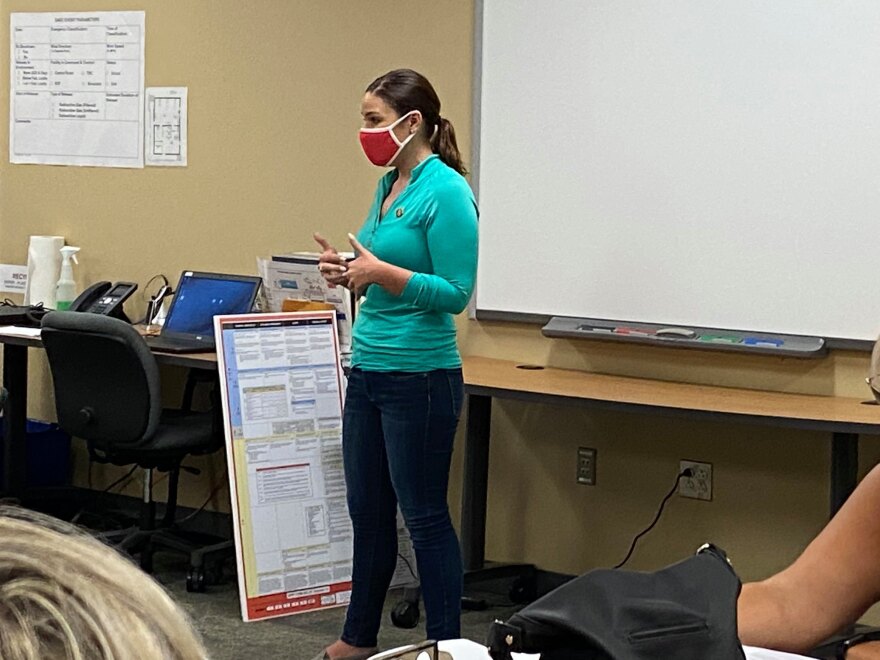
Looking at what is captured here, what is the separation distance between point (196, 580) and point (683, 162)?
2012 mm

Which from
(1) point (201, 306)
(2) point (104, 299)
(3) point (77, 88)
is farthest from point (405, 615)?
(3) point (77, 88)

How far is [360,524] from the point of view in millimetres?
3217

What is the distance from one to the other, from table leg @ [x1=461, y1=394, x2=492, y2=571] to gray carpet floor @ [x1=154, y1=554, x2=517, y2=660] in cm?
16

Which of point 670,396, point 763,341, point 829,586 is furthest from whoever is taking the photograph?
point 763,341

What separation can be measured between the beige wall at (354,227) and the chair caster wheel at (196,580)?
75 centimetres

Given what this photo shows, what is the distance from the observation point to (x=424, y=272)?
3.04 m

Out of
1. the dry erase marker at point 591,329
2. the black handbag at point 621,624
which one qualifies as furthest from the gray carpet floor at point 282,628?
the black handbag at point 621,624

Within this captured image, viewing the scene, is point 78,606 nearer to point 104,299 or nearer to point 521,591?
point 521,591

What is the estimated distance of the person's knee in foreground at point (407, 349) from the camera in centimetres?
297

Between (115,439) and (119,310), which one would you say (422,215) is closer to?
(115,439)

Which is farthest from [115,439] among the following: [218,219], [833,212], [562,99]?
[833,212]

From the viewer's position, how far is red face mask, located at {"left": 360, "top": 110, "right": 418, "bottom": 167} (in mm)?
3092

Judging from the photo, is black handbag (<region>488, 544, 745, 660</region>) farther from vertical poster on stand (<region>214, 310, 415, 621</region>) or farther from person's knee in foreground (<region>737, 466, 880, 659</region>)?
vertical poster on stand (<region>214, 310, 415, 621</region>)

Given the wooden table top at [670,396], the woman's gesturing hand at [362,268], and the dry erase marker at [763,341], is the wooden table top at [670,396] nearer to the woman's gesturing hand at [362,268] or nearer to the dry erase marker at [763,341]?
the dry erase marker at [763,341]
